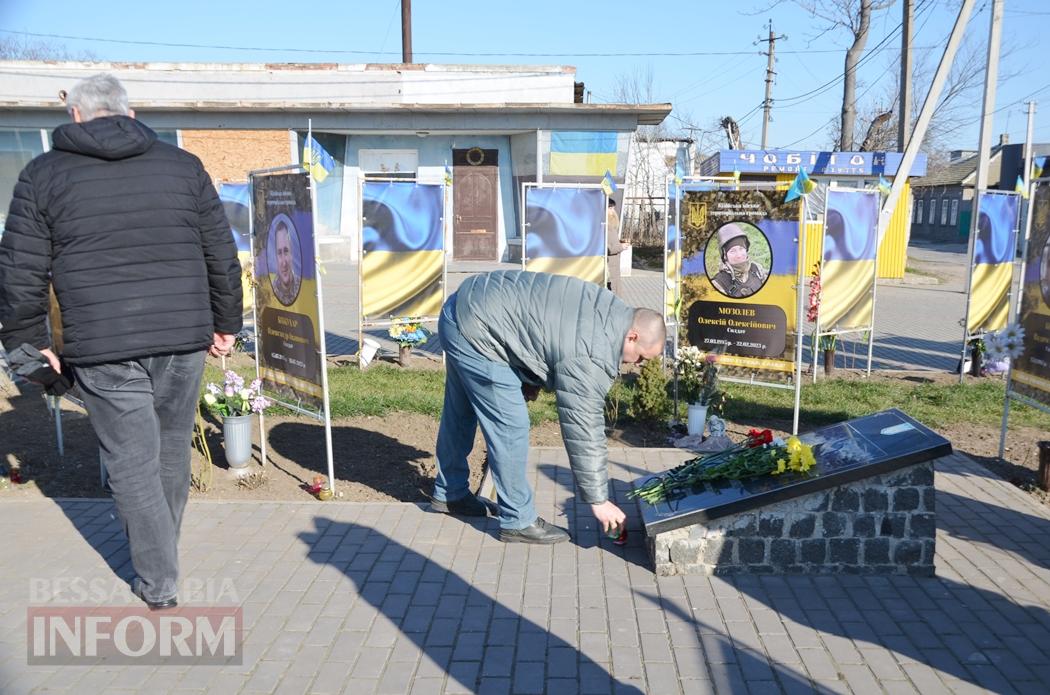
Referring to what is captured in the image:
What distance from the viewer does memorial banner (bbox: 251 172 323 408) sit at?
5523 mm

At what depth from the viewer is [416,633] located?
3.74m

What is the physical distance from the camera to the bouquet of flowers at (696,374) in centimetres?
694

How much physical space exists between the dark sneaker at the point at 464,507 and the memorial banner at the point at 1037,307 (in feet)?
13.2

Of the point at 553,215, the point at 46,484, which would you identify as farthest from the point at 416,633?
the point at 553,215

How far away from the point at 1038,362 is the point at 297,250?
206 inches

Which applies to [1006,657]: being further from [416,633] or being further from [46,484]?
[46,484]

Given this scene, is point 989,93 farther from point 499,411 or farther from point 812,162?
point 499,411

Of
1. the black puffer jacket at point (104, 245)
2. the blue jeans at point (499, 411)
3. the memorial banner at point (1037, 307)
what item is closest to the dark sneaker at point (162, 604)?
the black puffer jacket at point (104, 245)

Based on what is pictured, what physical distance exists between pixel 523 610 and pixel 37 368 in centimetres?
241

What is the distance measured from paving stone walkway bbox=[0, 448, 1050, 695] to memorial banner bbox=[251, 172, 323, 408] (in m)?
1.01

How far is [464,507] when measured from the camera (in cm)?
519

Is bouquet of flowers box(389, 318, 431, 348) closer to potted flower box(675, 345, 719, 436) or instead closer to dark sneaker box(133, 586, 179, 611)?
potted flower box(675, 345, 719, 436)

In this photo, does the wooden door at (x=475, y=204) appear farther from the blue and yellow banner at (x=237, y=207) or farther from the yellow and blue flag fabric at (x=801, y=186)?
the yellow and blue flag fabric at (x=801, y=186)

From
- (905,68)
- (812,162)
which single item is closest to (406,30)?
(812,162)
